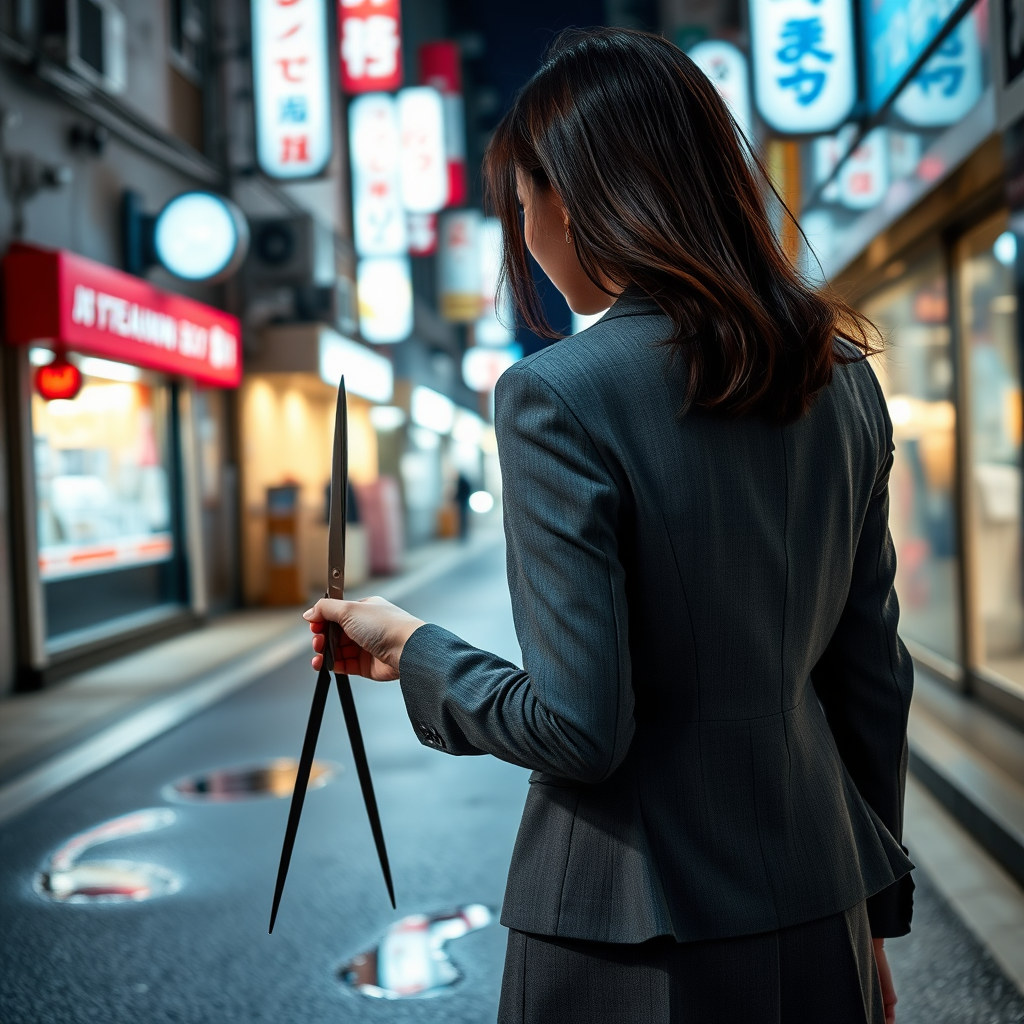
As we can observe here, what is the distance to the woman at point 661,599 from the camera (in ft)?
3.43

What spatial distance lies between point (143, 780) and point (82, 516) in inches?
186

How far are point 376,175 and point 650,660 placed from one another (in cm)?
1602

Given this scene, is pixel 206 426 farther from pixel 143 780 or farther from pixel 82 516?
pixel 143 780

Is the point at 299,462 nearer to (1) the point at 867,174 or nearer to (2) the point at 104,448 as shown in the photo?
(2) the point at 104,448

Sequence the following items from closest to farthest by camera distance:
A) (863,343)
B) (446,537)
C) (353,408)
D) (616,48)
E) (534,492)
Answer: (534,492) < (616,48) < (863,343) < (353,408) < (446,537)

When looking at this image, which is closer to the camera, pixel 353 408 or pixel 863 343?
pixel 863 343

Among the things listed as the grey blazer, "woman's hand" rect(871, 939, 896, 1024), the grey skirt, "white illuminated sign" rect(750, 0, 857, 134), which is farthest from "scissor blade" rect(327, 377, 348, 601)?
"white illuminated sign" rect(750, 0, 857, 134)

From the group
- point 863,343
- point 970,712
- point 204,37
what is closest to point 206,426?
point 204,37

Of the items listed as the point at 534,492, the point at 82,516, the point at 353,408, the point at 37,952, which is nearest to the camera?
the point at 534,492

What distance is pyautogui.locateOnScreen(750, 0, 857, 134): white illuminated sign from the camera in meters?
8.12

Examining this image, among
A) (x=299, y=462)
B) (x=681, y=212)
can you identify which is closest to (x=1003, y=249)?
(x=681, y=212)

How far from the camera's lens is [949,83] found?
5.56 meters

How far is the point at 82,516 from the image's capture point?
10039 mm

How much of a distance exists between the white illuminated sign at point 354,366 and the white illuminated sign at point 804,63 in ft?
19.4
